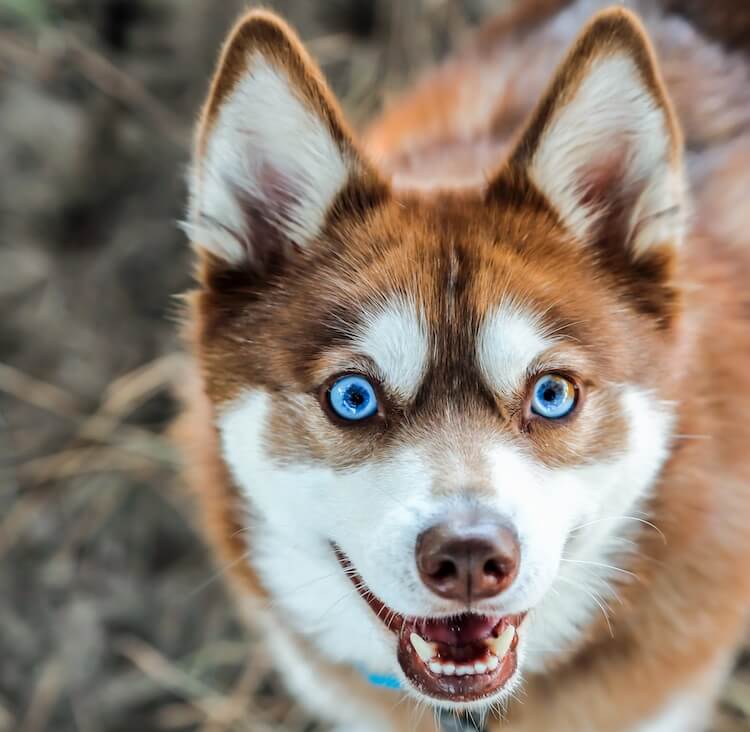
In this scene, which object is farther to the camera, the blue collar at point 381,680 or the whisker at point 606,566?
the blue collar at point 381,680

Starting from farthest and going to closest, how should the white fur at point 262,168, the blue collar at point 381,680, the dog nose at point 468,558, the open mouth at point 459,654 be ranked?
1. the blue collar at point 381,680
2. the white fur at point 262,168
3. the open mouth at point 459,654
4. the dog nose at point 468,558

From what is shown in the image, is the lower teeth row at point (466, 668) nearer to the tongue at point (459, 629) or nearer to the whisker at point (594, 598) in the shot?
the tongue at point (459, 629)

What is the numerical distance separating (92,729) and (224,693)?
344 millimetres

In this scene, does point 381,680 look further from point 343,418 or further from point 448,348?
point 448,348

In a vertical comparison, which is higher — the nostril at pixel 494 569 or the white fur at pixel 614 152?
the white fur at pixel 614 152

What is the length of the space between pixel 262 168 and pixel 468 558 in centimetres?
76

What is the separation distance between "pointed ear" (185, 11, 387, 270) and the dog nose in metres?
0.59

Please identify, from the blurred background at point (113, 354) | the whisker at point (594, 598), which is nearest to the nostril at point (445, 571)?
the whisker at point (594, 598)

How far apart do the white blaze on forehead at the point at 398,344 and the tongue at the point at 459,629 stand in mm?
352

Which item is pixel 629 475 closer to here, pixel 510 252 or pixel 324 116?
pixel 510 252

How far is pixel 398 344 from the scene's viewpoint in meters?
1.43

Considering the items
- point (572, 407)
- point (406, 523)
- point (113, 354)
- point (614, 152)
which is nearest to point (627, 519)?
point (572, 407)

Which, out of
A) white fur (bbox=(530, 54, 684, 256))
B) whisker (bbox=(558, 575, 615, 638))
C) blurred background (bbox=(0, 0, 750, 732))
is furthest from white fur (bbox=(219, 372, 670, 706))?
blurred background (bbox=(0, 0, 750, 732))

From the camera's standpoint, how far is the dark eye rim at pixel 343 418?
57.2 inches
